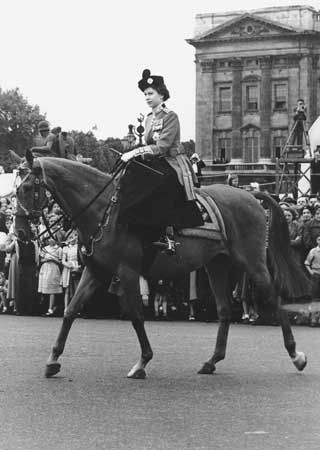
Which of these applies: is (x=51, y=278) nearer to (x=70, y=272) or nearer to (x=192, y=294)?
(x=70, y=272)

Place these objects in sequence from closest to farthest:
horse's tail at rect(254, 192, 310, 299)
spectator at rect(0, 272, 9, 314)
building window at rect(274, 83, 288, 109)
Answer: horse's tail at rect(254, 192, 310, 299)
spectator at rect(0, 272, 9, 314)
building window at rect(274, 83, 288, 109)

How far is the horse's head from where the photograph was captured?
1157 cm

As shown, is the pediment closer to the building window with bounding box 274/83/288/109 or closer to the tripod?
the building window with bounding box 274/83/288/109

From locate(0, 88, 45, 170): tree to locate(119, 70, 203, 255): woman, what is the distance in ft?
326

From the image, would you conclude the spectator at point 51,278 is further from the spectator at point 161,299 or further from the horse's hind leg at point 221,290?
the horse's hind leg at point 221,290

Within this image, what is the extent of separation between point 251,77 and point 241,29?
4.60m

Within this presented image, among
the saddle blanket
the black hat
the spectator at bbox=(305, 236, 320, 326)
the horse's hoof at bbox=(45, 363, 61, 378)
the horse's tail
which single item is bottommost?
the horse's hoof at bbox=(45, 363, 61, 378)

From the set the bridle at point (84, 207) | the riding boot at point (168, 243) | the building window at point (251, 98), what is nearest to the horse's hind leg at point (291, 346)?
the riding boot at point (168, 243)

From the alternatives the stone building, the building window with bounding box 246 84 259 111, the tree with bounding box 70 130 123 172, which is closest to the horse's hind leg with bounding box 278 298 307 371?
the stone building

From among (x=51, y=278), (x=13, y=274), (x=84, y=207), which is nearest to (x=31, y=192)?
(x=84, y=207)

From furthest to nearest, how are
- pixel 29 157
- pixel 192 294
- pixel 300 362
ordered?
Result: pixel 192 294 < pixel 300 362 < pixel 29 157

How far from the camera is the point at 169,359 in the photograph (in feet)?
43.0

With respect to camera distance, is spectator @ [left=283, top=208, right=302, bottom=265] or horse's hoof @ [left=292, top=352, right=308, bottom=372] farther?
spectator @ [left=283, top=208, right=302, bottom=265]

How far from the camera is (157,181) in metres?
11.5
